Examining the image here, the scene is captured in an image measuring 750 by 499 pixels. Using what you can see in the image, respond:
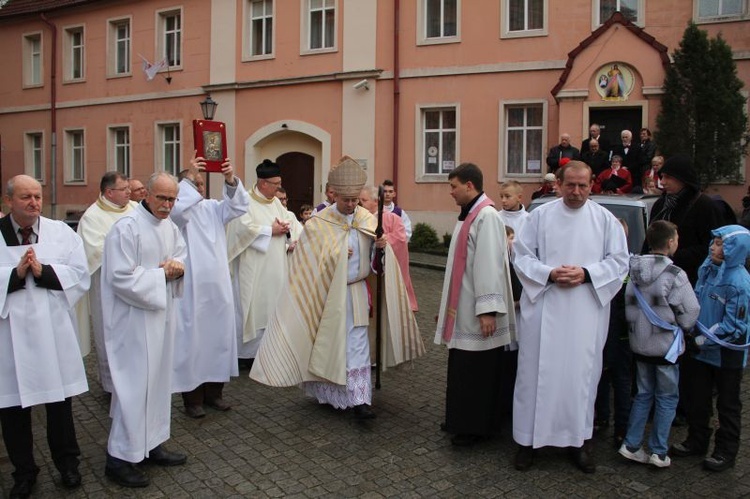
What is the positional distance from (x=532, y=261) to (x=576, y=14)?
44.1ft

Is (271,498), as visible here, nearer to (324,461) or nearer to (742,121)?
(324,461)

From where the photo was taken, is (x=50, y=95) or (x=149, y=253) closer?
(x=149, y=253)

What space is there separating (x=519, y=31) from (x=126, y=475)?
49.7 feet

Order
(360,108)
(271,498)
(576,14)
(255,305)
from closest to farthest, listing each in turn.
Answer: (271,498) < (255,305) < (576,14) < (360,108)

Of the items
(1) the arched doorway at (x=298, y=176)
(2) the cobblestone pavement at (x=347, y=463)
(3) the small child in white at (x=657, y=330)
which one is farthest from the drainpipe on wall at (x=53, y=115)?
(3) the small child in white at (x=657, y=330)

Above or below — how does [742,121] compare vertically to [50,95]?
below

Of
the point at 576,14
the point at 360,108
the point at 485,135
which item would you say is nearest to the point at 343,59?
the point at 360,108

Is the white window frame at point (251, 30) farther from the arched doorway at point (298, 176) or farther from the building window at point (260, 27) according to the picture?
the arched doorway at point (298, 176)

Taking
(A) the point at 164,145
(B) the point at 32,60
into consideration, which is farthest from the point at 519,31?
(B) the point at 32,60

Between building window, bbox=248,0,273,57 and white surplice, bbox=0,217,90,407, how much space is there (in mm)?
17198

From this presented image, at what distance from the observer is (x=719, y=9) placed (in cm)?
1548

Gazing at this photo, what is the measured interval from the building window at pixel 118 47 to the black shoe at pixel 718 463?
76.0 feet

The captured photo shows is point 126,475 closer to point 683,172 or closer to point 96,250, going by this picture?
point 96,250

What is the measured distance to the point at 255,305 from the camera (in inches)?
300
